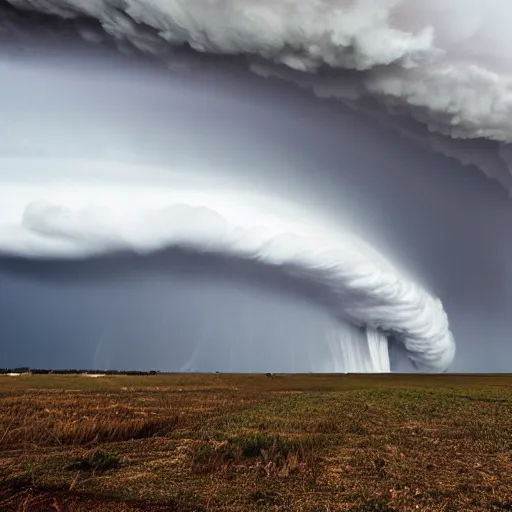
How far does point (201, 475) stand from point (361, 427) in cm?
1702

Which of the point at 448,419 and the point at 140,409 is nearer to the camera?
the point at 448,419

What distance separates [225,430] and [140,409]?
51.7ft

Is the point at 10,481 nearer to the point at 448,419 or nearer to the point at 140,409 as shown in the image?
the point at 140,409

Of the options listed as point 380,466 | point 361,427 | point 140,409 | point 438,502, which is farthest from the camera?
point 140,409

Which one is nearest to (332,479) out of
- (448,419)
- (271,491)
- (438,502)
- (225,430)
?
(271,491)

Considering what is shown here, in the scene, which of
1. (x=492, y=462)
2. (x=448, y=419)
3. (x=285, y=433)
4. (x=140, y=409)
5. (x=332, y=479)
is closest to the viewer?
(x=332, y=479)

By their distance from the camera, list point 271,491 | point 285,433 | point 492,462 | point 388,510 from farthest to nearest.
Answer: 1. point 285,433
2. point 492,462
3. point 271,491
4. point 388,510

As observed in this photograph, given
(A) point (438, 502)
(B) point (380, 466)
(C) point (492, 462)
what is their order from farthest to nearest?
(C) point (492, 462) → (B) point (380, 466) → (A) point (438, 502)

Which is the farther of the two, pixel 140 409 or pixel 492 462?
pixel 140 409

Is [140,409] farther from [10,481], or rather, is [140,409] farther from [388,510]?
[388,510]

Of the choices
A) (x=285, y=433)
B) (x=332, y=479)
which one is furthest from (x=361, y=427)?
(x=332, y=479)

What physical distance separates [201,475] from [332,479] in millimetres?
5287

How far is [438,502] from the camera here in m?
16.6

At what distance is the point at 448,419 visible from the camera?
130 ft
